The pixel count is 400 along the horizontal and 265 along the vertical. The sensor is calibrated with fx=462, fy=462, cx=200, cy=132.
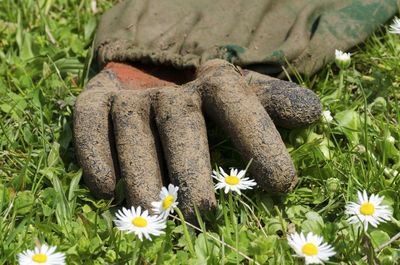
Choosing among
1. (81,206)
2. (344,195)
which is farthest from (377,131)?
(81,206)

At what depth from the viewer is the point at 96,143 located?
1814 millimetres

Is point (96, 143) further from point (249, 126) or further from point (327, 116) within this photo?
point (327, 116)

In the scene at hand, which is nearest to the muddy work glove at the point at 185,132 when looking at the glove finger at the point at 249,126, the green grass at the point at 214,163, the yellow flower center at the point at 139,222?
the glove finger at the point at 249,126

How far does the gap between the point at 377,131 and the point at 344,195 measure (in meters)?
0.47

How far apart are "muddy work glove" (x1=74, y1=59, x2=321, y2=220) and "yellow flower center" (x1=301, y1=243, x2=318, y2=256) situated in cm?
38

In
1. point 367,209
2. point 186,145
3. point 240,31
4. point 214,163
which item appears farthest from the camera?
point 240,31

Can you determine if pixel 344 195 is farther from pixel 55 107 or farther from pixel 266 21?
pixel 55 107

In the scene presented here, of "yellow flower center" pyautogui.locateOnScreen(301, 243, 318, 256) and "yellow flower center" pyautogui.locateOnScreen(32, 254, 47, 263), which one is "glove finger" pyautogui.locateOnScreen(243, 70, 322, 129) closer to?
"yellow flower center" pyautogui.locateOnScreen(301, 243, 318, 256)

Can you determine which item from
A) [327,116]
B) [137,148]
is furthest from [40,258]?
[327,116]

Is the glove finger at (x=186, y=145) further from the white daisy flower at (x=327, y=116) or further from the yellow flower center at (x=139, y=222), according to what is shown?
the white daisy flower at (x=327, y=116)

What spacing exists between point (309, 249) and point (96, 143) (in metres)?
0.92

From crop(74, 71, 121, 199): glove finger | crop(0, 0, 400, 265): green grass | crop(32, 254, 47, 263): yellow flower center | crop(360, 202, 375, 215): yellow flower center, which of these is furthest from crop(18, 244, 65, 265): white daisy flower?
crop(360, 202, 375, 215): yellow flower center

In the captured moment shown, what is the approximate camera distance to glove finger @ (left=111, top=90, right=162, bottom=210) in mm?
1689

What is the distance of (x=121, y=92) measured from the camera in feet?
6.22
